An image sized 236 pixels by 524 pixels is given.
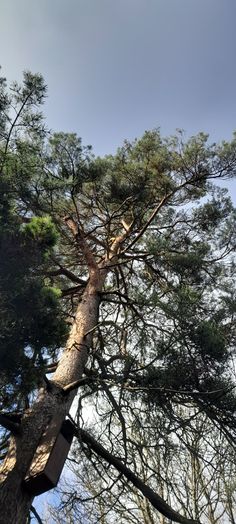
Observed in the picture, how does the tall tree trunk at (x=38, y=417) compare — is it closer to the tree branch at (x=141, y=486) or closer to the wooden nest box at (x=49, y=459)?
the wooden nest box at (x=49, y=459)

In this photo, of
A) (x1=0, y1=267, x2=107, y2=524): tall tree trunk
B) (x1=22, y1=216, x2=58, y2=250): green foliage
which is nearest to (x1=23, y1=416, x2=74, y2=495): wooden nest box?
(x1=0, y1=267, x2=107, y2=524): tall tree trunk

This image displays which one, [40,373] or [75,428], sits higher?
[40,373]

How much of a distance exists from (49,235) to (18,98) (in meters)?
1.63

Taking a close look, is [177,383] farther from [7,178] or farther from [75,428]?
[7,178]

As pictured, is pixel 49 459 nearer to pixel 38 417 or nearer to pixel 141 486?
pixel 38 417

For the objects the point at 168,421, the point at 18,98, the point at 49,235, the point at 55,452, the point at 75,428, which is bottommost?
the point at 55,452

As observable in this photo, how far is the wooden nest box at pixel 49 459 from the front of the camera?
311 cm

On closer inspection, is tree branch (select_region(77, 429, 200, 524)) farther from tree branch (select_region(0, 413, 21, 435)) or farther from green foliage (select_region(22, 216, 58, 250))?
green foliage (select_region(22, 216, 58, 250))

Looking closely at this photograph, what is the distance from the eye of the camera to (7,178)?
4.66m

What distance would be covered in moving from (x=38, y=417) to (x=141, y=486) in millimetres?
1085

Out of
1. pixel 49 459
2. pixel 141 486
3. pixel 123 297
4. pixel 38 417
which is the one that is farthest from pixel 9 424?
pixel 123 297

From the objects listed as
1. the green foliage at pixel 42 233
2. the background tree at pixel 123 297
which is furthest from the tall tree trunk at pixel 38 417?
the green foliage at pixel 42 233

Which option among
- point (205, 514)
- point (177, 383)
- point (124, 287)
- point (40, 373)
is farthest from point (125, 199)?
point (205, 514)

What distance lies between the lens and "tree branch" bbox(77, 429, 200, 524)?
362 centimetres
